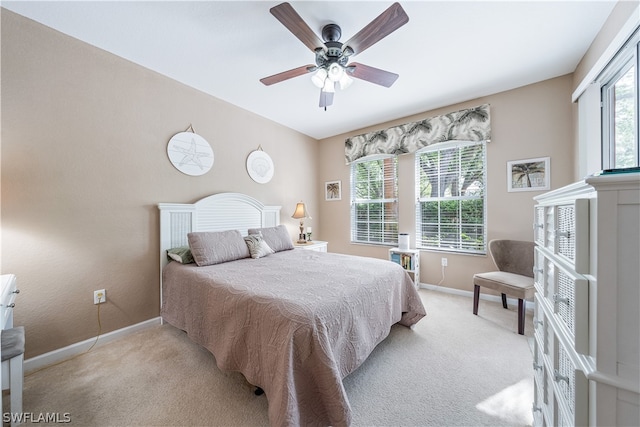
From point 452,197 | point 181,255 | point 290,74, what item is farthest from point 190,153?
point 452,197

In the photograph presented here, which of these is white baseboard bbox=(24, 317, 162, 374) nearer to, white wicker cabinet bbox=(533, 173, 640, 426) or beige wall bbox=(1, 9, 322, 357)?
beige wall bbox=(1, 9, 322, 357)

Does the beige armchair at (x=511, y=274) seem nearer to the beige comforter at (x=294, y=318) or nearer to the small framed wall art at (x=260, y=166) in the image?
the beige comforter at (x=294, y=318)

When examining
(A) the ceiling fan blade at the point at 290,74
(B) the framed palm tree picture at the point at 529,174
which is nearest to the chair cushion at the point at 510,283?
(B) the framed palm tree picture at the point at 529,174

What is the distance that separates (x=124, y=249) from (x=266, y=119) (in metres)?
2.58

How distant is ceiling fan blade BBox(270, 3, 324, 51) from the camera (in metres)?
1.43

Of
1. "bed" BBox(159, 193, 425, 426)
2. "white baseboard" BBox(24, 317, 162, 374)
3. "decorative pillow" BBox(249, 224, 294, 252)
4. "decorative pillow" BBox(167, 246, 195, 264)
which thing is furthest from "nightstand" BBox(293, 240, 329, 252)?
"white baseboard" BBox(24, 317, 162, 374)

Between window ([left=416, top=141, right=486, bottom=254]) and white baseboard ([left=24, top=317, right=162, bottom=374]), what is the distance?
3755 mm

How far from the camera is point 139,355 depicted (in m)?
1.98

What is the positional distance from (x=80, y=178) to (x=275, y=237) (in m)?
1.96

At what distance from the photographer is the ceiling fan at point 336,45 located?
1.48 m

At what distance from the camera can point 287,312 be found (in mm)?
1325

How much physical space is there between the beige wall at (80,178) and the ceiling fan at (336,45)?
4.81ft

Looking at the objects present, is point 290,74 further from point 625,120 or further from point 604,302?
point 625,120

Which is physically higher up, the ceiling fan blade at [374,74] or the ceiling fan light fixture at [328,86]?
the ceiling fan blade at [374,74]
